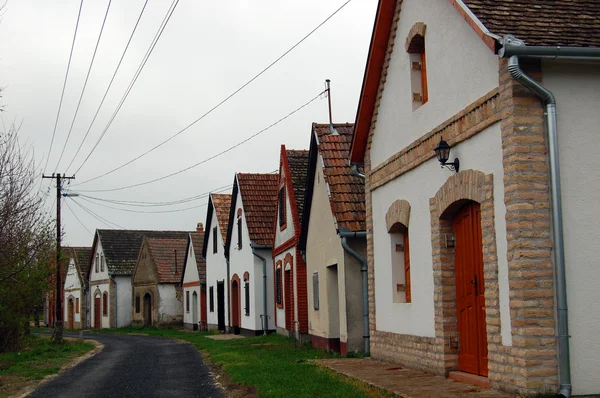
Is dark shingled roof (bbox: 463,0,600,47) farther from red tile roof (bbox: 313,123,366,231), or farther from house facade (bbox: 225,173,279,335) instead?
house facade (bbox: 225,173,279,335)

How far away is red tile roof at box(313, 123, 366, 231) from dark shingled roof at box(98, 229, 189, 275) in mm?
31730

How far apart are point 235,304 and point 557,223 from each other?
23.9 metres

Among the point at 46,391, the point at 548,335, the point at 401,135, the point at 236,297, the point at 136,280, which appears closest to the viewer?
the point at 548,335

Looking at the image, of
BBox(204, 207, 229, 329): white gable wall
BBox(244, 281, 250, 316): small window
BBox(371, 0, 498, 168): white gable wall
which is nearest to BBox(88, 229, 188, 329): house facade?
BBox(204, 207, 229, 329): white gable wall

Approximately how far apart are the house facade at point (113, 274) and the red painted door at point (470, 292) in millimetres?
39517

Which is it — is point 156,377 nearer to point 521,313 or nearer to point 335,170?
point 335,170

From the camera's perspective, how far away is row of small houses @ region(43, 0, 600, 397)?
26.1 ft

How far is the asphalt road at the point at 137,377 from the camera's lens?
13070 mm

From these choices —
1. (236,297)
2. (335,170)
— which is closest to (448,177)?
(335,170)

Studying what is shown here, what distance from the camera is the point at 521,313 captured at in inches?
313

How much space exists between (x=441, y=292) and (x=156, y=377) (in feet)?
24.7

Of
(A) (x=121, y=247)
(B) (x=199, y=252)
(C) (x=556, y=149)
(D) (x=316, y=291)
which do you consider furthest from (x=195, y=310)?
(C) (x=556, y=149)

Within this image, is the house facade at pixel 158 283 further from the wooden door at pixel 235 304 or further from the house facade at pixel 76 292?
the wooden door at pixel 235 304

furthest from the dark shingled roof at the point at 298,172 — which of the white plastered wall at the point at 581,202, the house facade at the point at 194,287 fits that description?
the house facade at the point at 194,287
